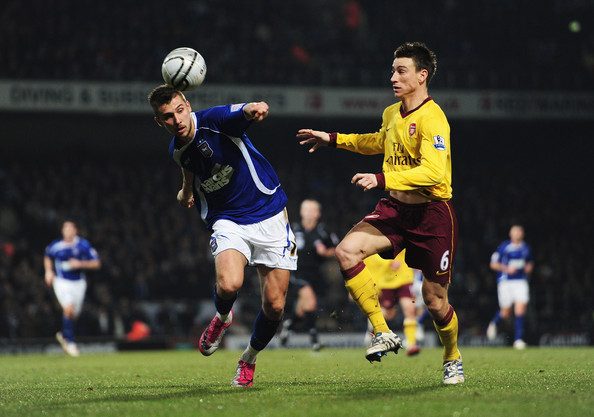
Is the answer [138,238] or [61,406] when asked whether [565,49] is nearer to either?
[138,238]

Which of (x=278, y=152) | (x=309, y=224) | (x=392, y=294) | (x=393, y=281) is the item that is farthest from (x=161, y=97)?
(x=278, y=152)

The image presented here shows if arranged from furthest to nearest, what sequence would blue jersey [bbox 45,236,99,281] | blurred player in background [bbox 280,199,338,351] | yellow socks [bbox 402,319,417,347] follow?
blue jersey [bbox 45,236,99,281] < blurred player in background [bbox 280,199,338,351] < yellow socks [bbox 402,319,417,347]

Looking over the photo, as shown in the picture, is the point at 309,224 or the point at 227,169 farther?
the point at 309,224

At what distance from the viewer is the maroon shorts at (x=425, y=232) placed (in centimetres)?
771

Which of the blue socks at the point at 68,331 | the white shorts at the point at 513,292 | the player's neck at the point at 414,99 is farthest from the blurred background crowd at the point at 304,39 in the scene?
the player's neck at the point at 414,99

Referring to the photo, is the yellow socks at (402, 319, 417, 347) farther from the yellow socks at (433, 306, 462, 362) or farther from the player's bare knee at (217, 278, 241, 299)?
the player's bare knee at (217, 278, 241, 299)

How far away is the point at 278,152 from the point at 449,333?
23.6 metres

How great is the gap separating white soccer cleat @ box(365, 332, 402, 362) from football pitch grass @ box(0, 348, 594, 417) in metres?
0.27

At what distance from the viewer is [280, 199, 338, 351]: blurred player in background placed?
52.9 ft

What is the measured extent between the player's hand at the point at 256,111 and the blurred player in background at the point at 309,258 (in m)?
7.95

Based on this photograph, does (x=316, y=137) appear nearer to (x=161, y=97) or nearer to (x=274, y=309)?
(x=161, y=97)

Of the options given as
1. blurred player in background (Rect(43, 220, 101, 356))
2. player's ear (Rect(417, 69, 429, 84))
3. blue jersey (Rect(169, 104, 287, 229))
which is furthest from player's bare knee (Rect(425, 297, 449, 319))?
blurred player in background (Rect(43, 220, 101, 356))

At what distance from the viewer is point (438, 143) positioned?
7.46 meters

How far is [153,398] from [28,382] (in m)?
2.90
